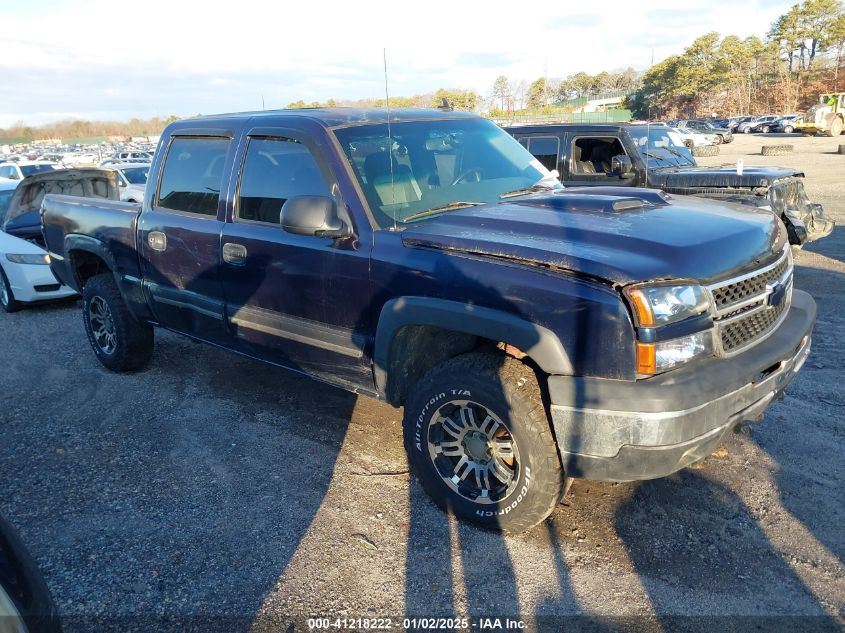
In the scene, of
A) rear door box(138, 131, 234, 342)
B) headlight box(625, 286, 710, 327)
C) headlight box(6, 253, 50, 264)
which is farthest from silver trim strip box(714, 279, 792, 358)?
headlight box(6, 253, 50, 264)

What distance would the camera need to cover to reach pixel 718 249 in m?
2.85

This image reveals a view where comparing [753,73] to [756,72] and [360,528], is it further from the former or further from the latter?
[360,528]

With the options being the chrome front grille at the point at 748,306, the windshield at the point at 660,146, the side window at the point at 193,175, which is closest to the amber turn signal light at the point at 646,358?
the chrome front grille at the point at 748,306

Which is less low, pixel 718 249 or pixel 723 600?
pixel 718 249

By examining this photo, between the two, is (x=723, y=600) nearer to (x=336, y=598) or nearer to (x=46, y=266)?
(x=336, y=598)

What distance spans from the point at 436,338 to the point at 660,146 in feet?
21.1

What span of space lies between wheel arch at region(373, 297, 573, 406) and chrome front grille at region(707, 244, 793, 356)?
0.71 m

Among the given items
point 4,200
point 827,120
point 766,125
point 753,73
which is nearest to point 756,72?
point 753,73

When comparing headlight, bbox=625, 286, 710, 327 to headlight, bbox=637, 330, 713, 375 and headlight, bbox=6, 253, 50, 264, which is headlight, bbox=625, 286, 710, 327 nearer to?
headlight, bbox=637, 330, 713, 375

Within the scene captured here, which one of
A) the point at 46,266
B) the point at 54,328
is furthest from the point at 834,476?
the point at 46,266

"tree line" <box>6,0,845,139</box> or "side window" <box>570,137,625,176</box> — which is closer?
"side window" <box>570,137,625,176</box>

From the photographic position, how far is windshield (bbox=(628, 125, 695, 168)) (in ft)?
26.9

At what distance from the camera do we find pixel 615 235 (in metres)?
2.88

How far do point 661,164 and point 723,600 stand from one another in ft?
21.9
